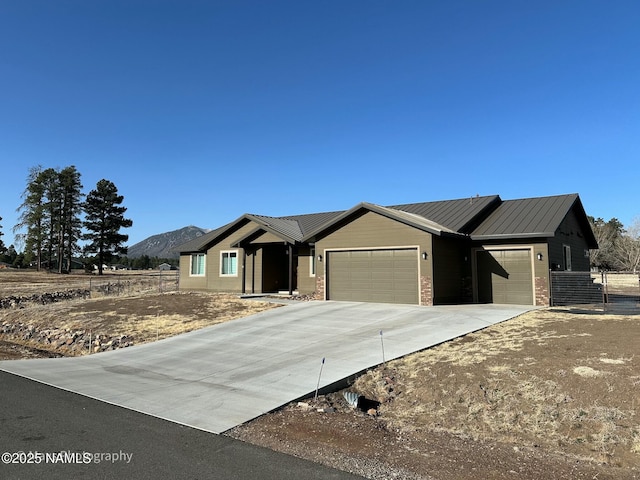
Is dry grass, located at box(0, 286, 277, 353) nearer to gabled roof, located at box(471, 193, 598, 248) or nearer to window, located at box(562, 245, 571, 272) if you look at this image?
gabled roof, located at box(471, 193, 598, 248)

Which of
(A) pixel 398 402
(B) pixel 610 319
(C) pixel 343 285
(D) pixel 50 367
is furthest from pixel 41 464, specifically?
(C) pixel 343 285

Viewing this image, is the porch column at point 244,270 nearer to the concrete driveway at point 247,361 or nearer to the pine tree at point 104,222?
the concrete driveway at point 247,361

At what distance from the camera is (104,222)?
58.8 m

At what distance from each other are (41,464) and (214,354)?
6.39m

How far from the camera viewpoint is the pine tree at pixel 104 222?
58.2 meters

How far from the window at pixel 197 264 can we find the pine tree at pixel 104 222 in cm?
3700

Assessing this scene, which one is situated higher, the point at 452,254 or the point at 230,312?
the point at 452,254

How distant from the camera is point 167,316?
17.0 metres

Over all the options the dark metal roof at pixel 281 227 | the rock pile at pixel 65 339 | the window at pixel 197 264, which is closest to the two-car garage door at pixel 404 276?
the dark metal roof at pixel 281 227

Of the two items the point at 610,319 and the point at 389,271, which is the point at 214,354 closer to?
the point at 389,271

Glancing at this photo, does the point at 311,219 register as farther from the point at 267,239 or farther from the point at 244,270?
the point at 244,270

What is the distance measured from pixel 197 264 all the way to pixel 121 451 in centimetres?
2376

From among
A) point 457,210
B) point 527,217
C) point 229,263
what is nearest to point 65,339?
point 229,263

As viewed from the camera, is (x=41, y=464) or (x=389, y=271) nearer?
(x=41, y=464)
